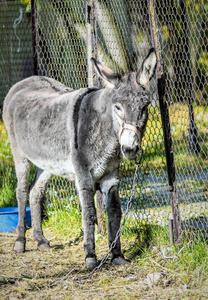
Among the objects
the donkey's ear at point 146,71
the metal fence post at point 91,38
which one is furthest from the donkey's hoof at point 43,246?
the donkey's ear at point 146,71

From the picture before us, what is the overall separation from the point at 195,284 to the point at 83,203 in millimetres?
1206

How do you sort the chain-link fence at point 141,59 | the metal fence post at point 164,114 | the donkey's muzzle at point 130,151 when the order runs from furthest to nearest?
the chain-link fence at point 141,59, the metal fence post at point 164,114, the donkey's muzzle at point 130,151

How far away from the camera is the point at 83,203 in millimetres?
4168

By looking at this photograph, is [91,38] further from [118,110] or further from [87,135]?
[118,110]

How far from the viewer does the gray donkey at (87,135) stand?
3768 mm

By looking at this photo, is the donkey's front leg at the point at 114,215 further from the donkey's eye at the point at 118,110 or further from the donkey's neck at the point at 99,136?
the donkey's eye at the point at 118,110

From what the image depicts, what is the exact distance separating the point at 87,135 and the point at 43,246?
5.11 ft

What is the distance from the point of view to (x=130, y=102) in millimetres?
3711

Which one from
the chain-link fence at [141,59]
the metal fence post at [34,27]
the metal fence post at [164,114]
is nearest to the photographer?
the metal fence post at [164,114]

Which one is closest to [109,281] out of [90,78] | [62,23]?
[90,78]

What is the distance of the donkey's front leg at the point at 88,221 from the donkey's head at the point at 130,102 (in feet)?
2.09

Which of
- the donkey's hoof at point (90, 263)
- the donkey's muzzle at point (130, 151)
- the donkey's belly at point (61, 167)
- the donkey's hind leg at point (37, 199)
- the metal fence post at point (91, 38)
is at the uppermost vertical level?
the metal fence post at point (91, 38)

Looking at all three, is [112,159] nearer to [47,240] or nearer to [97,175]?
[97,175]

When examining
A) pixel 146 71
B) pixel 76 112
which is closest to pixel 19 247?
pixel 76 112
